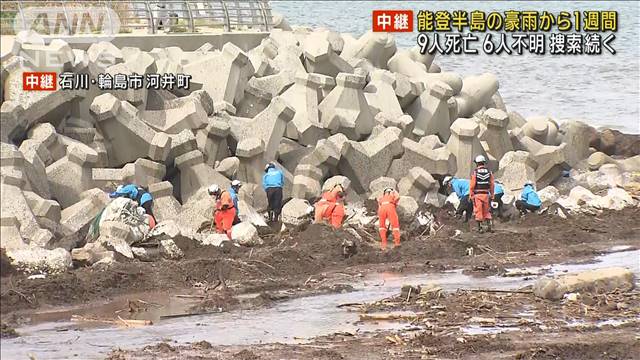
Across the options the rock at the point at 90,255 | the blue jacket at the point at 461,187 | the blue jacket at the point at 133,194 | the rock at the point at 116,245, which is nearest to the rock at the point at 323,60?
the blue jacket at the point at 461,187

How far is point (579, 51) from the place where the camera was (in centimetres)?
2223

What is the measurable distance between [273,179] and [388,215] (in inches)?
76.5

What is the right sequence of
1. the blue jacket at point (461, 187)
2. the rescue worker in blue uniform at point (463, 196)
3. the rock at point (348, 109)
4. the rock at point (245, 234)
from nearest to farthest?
the rock at point (245, 234) → the rescue worker in blue uniform at point (463, 196) → the blue jacket at point (461, 187) → the rock at point (348, 109)

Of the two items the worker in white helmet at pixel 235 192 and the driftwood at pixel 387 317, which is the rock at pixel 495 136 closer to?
the worker in white helmet at pixel 235 192

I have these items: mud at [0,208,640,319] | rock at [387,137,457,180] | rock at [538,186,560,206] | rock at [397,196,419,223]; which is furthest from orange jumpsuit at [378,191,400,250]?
rock at [538,186,560,206]

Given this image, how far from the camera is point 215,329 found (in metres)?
12.9

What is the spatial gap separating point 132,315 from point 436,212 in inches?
284

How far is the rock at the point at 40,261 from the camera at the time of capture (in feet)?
47.6

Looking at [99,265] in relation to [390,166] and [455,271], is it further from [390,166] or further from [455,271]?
[390,166]

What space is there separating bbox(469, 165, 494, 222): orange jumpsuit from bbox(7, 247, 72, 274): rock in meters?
6.28

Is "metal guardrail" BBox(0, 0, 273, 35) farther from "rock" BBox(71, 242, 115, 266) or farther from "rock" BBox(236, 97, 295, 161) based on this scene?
"rock" BBox(71, 242, 115, 266)

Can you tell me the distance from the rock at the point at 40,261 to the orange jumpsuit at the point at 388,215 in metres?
4.63

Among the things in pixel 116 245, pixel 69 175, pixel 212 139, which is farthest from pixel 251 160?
pixel 116 245

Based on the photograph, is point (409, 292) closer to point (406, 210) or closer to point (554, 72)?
point (406, 210)
